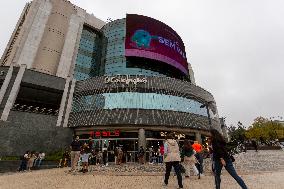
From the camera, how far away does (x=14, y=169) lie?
1869 cm

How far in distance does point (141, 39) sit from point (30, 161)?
25006 millimetres

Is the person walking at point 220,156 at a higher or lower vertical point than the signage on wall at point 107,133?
lower

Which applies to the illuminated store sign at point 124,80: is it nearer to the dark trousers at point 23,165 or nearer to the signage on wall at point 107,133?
the signage on wall at point 107,133

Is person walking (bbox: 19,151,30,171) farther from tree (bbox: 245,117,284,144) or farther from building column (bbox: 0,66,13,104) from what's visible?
tree (bbox: 245,117,284,144)

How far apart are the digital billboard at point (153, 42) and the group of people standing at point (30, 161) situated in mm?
20056

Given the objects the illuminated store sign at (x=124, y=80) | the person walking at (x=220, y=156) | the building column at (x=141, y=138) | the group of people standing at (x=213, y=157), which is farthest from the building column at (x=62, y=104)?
the person walking at (x=220, y=156)

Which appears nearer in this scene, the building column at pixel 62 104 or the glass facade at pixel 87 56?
the building column at pixel 62 104

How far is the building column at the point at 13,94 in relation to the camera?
24564 mm

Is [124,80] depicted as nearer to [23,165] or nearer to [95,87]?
[95,87]

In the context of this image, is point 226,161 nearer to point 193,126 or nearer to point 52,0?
point 193,126

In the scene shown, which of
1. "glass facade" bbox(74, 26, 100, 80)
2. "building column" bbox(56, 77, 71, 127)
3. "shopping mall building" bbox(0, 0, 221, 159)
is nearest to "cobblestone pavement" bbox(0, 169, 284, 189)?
"shopping mall building" bbox(0, 0, 221, 159)

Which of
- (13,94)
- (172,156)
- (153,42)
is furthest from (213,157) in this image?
(153,42)

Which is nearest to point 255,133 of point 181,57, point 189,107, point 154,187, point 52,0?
point 181,57

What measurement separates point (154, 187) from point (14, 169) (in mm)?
15990
